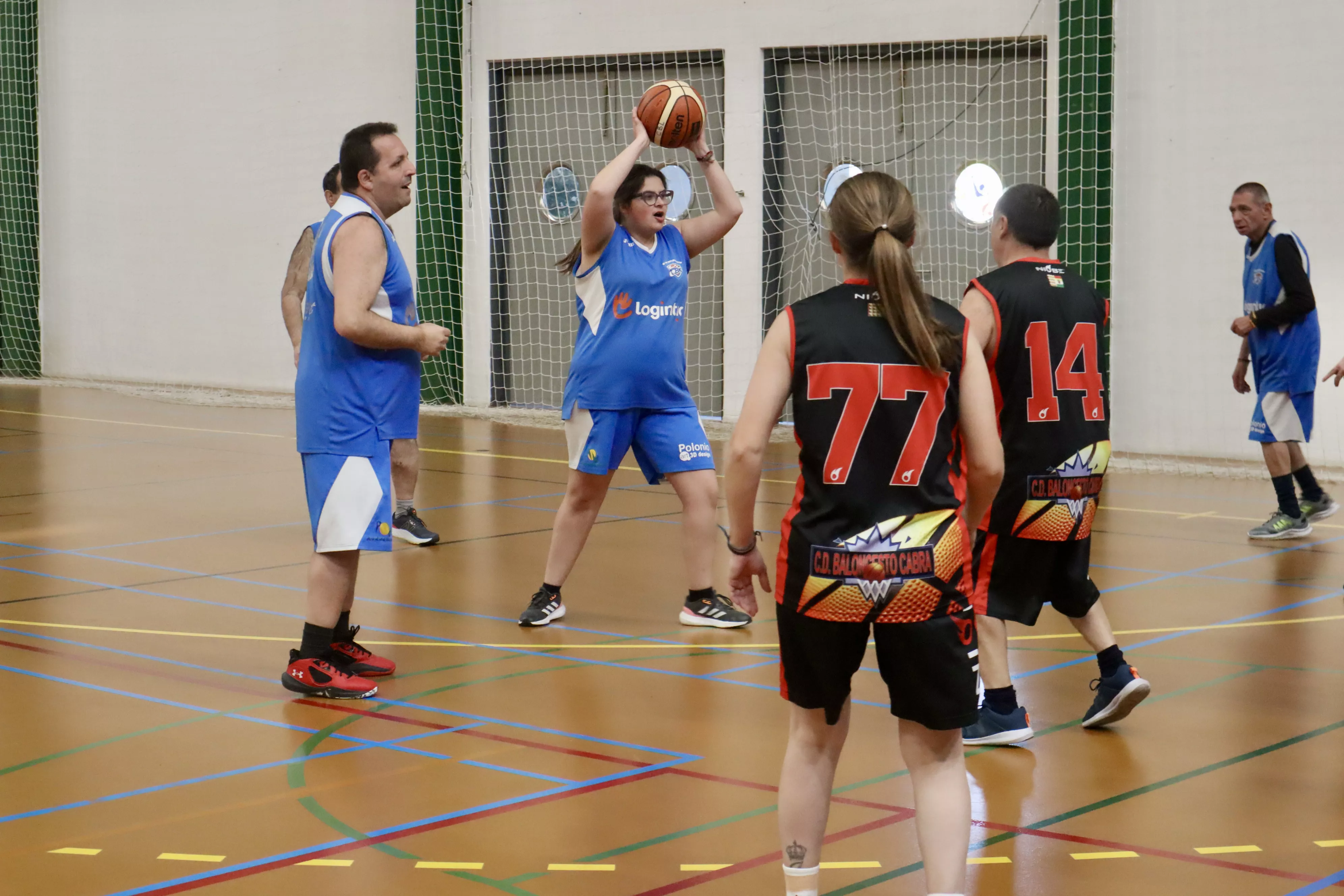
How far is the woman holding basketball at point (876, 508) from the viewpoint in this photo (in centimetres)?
287

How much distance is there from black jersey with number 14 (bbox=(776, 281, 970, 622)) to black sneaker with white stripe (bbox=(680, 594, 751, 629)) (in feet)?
10.00

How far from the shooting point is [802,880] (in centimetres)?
298

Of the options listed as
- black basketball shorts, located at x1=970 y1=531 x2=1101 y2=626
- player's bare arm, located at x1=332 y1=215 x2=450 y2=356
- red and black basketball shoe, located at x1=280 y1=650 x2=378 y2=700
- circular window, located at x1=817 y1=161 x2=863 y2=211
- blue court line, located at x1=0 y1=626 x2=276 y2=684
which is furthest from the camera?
circular window, located at x1=817 y1=161 x2=863 y2=211

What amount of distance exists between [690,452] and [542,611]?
0.84m

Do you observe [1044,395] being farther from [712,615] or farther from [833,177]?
[833,177]

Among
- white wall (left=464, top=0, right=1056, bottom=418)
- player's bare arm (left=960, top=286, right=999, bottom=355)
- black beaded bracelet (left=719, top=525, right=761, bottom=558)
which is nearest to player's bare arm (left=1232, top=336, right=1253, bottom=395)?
white wall (left=464, top=0, right=1056, bottom=418)

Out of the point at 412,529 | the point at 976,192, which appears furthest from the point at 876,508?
the point at 976,192

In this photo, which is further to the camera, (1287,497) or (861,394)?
(1287,497)

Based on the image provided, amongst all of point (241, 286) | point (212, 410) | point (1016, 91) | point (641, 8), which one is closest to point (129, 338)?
point (241, 286)

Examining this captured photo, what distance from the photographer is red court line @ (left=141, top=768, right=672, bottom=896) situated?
3314 mm

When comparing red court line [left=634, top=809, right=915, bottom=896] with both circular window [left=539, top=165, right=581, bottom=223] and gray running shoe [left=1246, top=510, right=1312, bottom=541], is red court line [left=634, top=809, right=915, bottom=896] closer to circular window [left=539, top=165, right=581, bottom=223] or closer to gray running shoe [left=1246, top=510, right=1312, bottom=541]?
gray running shoe [left=1246, top=510, right=1312, bottom=541]

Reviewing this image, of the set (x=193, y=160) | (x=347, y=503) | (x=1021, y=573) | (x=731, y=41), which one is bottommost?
(x=1021, y=573)

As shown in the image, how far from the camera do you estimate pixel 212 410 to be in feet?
47.5

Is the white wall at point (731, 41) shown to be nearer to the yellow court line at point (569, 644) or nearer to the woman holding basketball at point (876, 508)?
the yellow court line at point (569, 644)
